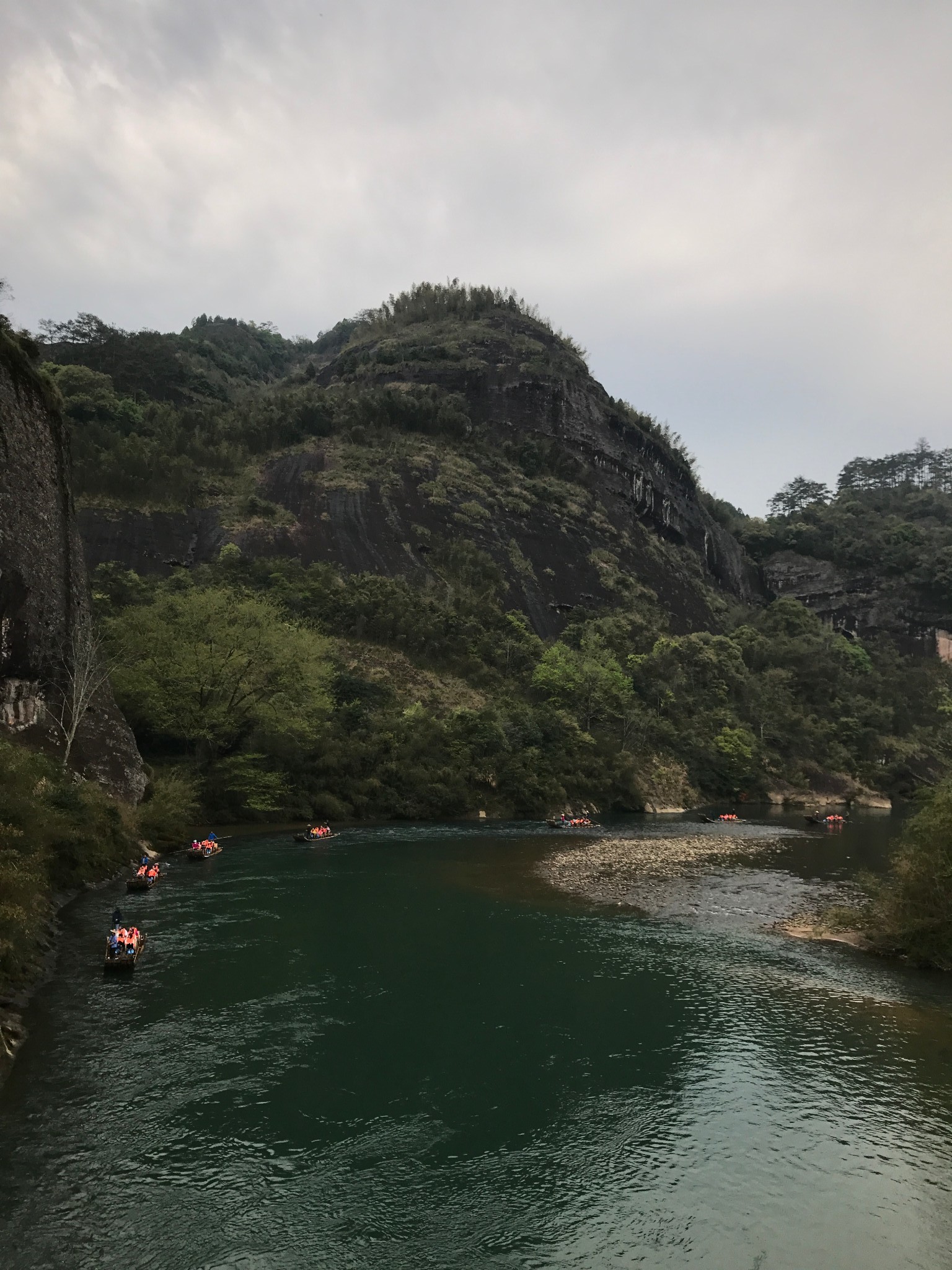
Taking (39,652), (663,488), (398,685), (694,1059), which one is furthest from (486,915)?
(663,488)

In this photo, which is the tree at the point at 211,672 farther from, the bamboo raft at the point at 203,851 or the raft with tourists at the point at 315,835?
the bamboo raft at the point at 203,851

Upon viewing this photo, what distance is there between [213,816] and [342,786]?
29.2 feet

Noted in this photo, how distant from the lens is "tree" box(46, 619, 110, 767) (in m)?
32.8

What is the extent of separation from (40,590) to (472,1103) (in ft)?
96.6

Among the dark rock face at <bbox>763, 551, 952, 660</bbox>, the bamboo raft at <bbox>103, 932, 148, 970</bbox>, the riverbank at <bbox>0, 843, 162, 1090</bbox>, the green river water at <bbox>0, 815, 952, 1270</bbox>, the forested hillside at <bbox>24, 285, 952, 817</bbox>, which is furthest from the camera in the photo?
the dark rock face at <bbox>763, 551, 952, 660</bbox>

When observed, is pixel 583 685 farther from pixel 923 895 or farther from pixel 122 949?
pixel 122 949

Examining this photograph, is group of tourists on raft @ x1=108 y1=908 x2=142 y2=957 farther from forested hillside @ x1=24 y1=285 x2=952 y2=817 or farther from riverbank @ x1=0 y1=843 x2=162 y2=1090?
forested hillside @ x1=24 y1=285 x2=952 y2=817

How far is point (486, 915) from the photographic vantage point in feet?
86.7

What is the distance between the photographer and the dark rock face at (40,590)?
3108cm

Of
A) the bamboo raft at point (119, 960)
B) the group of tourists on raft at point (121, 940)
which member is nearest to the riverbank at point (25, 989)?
the bamboo raft at point (119, 960)

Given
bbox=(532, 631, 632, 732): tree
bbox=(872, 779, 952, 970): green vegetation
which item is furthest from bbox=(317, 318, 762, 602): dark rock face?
bbox=(872, 779, 952, 970): green vegetation

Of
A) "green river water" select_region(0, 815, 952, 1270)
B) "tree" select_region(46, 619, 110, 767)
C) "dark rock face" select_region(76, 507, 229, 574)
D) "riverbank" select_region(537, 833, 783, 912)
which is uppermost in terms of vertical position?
"dark rock face" select_region(76, 507, 229, 574)

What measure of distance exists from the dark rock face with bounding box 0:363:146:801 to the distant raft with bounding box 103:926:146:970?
1481 centimetres

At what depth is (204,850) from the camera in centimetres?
3344
